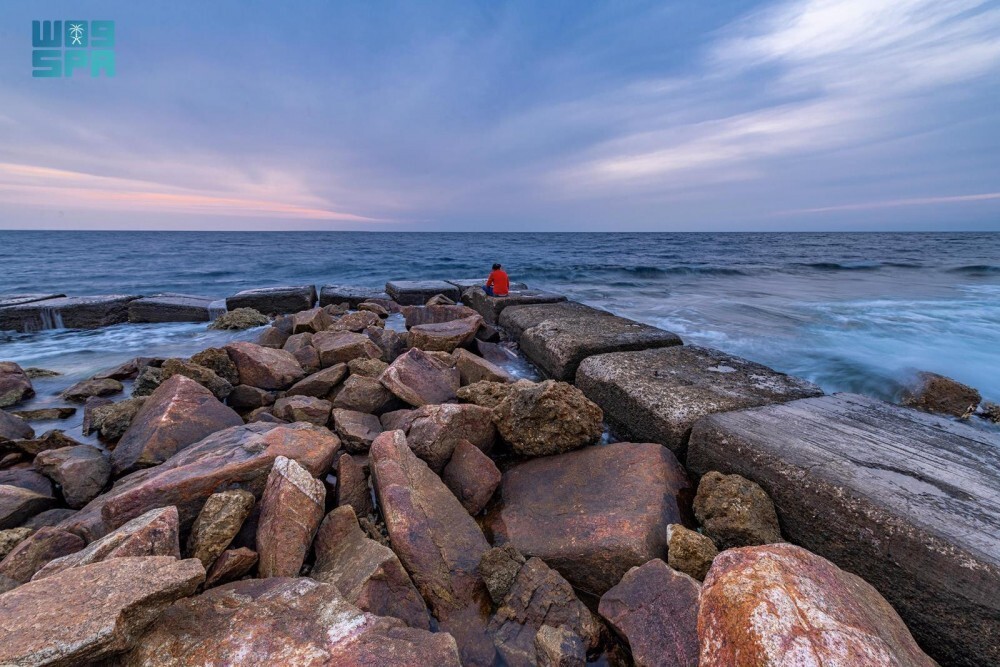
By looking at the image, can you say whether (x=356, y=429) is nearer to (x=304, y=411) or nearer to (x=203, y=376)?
(x=304, y=411)

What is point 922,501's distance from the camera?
154cm

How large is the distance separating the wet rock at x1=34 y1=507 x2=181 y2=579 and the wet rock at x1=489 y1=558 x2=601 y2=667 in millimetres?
1077

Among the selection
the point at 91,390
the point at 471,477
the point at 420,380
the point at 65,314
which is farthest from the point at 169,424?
the point at 65,314

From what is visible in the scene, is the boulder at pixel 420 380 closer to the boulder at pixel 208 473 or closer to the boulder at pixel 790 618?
the boulder at pixel 208 473

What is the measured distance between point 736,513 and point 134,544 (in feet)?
6.93

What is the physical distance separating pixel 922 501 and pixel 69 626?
257 centimetres

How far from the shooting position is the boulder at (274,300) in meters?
7.14

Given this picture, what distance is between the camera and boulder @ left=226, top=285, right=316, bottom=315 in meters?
7.14

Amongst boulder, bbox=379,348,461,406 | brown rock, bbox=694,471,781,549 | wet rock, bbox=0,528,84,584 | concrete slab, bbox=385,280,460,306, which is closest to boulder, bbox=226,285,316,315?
concrete slab, bbox=385,280,460,306

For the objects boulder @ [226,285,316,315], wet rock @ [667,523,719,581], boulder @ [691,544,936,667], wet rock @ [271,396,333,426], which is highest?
boulder @ [226,285,316,315]

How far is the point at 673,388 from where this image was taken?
255 cm

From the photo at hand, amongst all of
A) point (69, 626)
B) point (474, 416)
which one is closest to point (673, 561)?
point (474, 416)

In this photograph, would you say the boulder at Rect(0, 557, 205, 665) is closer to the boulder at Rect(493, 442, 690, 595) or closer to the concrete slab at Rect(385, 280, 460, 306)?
the boulder at Rect(493, 442, 690, 595)

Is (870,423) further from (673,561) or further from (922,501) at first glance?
(673,561)
